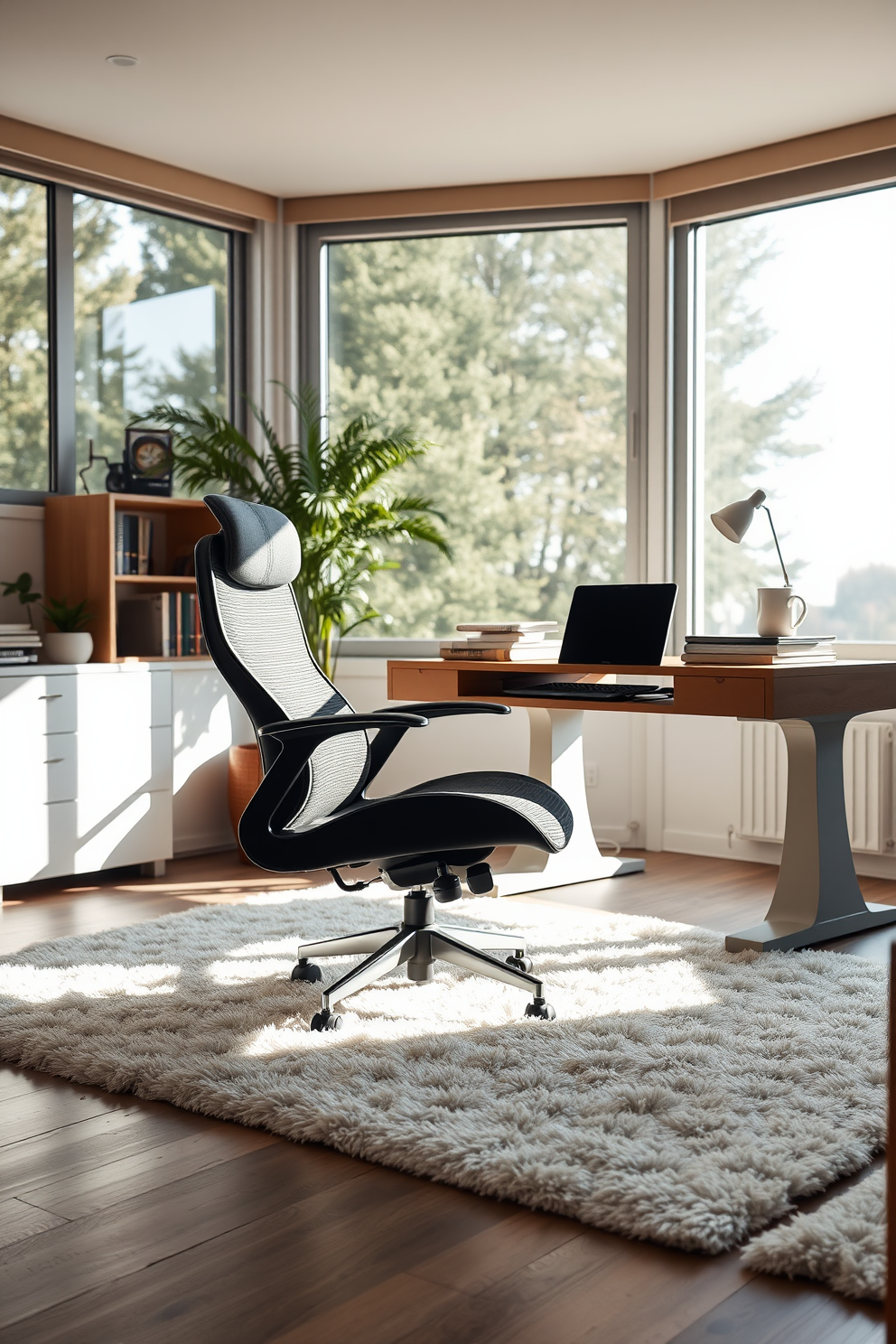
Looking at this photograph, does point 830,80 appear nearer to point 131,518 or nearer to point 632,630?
point 632,630

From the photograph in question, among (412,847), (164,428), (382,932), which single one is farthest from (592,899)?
(164,428)

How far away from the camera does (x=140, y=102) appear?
4172 mm

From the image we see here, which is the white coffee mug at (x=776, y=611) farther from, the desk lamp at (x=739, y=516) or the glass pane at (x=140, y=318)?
the glass pane at (x=140, y=318)

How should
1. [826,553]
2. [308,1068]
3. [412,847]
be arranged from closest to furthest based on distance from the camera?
[308,1068] → [412,847] → [826,553]

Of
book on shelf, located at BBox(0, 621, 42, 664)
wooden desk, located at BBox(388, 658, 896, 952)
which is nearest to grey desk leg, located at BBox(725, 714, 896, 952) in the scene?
wooden desk, located at BBox(388, 658, 896, 952)

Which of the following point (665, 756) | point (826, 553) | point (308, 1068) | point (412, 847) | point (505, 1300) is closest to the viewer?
point (505, 1300)

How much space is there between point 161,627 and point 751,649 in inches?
87.9

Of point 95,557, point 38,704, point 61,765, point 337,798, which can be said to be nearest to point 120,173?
→ point 95,557

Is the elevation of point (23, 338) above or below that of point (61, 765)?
above

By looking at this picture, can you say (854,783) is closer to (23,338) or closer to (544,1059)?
(544,1059)

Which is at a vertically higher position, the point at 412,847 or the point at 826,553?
the point at 826,553

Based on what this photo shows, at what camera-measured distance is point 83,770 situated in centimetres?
416

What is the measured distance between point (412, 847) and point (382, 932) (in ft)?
1.50

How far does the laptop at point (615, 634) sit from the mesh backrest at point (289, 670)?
88 centimetres
